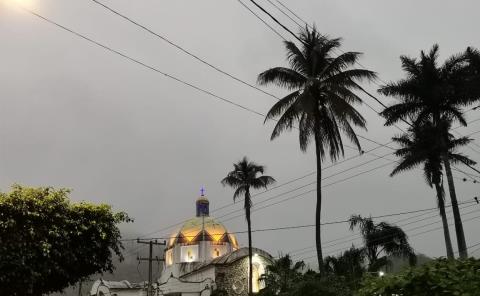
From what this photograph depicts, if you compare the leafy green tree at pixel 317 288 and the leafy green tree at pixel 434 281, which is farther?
the leafy green tree at pixel 317 288

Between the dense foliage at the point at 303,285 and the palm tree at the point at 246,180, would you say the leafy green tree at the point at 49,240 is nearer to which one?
the dense foliage at the point at 303,285

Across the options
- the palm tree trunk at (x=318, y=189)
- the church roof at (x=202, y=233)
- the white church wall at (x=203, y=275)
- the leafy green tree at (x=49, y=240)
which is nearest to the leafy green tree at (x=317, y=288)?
the palm tree trunk at (x=318, y=189)

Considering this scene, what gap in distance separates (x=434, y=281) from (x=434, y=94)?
27.7m

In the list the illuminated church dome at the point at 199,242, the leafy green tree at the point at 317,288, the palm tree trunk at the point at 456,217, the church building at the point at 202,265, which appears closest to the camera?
the leafy green tree at the point at 317,288

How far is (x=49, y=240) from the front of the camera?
1797cm

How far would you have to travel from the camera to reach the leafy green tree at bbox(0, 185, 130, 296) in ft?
55.3

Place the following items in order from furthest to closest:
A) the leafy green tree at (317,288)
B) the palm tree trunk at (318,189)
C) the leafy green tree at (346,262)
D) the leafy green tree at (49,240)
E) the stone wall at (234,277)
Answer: the stone wall at (234,277) < the leafy green tree at (346,262) < the palm tree trunk at (318,189) < the leafy green tree at (317,288) < the leafy green tree at (49,240)

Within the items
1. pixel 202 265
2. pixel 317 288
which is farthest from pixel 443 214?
pixel 202 265

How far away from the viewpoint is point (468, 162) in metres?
33.8

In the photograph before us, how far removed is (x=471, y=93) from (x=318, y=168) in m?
10.8

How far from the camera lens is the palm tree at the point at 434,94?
31719 mm

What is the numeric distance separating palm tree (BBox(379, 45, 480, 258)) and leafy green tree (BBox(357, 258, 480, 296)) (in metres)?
25.2

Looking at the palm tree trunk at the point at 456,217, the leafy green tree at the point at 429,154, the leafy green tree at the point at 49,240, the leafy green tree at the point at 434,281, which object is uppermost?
the leafy green tree at the point at 429,154

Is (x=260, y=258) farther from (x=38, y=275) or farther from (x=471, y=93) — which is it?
(x=38, y=275)
